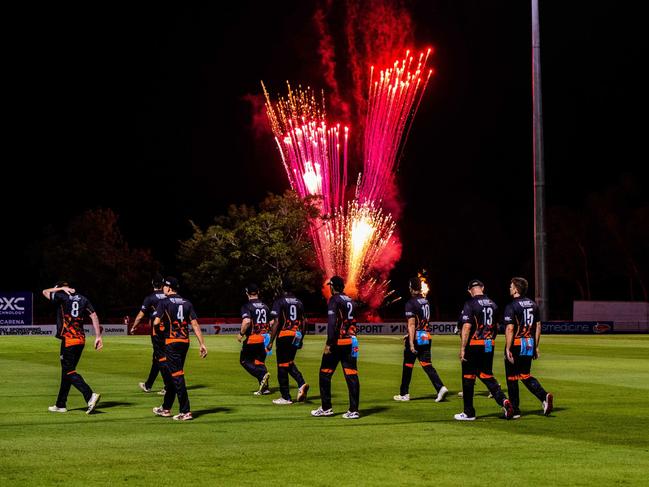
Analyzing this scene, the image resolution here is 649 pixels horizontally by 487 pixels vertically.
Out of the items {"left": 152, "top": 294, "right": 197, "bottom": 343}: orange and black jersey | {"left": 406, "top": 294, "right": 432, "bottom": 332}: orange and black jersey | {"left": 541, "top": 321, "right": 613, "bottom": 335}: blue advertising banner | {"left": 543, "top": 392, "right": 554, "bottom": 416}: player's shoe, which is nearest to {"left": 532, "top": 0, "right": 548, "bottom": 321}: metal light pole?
{"left": 541, "top": 321, "right": 613, "bottom": 335}: blue advertising banner

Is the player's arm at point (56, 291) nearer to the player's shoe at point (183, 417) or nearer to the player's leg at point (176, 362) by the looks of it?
the player's leg at point (176, 362)

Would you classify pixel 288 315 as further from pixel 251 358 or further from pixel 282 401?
pixel 251 358

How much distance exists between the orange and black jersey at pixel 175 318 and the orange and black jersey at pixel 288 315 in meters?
3.14

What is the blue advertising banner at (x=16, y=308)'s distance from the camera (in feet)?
217

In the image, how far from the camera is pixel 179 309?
1612 centimetres

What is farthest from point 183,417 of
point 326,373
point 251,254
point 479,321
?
point 251,254

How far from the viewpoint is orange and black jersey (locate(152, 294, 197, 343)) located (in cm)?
1609

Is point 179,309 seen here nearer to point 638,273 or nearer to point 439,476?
point 439,476

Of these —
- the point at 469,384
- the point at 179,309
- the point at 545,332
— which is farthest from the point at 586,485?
the point at 545,332

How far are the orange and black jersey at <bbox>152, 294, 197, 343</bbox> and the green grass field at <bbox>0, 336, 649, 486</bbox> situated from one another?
4.53 ft

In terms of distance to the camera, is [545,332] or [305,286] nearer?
[545,332]

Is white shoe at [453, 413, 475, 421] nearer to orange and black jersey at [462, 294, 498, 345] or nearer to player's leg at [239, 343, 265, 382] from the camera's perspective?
orange and black jersey at [462, 294, 498, 345]

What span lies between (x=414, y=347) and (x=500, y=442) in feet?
17.5

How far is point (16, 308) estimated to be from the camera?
218ft
